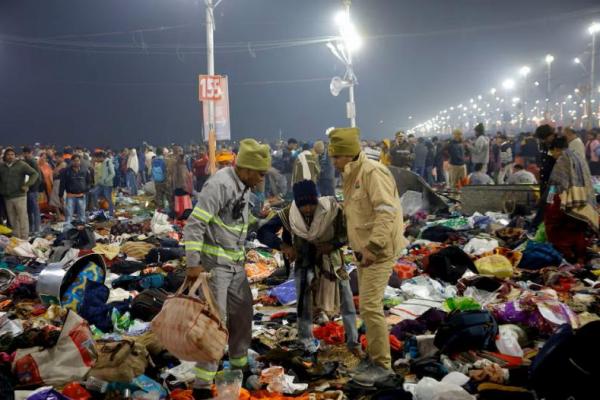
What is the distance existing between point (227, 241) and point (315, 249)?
130cm

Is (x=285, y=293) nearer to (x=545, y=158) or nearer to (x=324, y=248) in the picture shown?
(x=324, y=248)

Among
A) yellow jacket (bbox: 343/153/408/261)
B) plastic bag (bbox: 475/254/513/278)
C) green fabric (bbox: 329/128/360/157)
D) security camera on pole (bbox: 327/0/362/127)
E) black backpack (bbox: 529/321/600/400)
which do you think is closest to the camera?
black backpack (bbox: 529/321/600/400)

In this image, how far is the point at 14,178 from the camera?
12.5 meters

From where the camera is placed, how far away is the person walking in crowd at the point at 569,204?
8492mm

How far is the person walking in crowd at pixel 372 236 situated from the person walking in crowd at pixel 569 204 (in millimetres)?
4818

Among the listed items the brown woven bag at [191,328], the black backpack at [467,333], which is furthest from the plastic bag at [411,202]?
the brown woven bag at [191,328]

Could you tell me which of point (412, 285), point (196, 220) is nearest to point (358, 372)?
point (196, 220)

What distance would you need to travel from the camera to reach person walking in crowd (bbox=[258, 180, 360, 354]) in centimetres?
556

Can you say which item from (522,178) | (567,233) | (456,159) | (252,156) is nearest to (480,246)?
(567,233)

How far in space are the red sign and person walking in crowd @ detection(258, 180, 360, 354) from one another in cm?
887

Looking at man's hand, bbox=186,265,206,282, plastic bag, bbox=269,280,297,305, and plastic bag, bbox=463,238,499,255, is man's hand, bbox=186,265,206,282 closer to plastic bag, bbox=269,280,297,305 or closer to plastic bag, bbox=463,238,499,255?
plastic bag, bbox=269,280,297,305

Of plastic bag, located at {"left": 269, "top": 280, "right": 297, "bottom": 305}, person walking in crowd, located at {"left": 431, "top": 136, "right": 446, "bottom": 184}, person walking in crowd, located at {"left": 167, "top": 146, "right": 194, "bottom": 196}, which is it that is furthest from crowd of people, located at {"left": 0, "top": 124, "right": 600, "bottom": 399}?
person walking in crowd, located at {"left": 431, "top": 136, "right": 446, "bottom": 184}

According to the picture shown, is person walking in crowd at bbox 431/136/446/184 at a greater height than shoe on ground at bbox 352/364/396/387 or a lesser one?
greater

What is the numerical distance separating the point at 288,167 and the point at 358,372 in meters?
14.7
